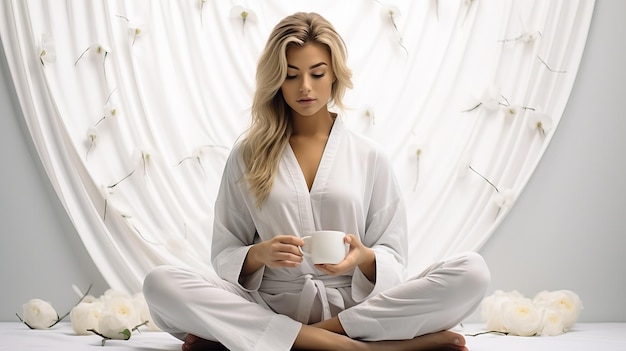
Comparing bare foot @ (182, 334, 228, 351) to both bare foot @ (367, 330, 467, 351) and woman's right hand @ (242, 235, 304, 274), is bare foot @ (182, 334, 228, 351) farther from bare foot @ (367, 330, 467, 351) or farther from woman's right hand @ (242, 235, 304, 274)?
bare foot @ (367, 330, 467, 351)

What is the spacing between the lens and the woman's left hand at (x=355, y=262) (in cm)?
213

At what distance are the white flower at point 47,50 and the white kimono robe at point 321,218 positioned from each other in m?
1.10

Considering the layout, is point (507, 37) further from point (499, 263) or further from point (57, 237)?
point (57, 237)

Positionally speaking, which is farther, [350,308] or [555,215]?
[555,215]

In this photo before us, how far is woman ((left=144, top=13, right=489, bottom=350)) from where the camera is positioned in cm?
218

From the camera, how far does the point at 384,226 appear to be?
95.9 inches

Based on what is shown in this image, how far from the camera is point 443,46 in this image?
3.28 m

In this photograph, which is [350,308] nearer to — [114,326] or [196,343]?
[196,343]

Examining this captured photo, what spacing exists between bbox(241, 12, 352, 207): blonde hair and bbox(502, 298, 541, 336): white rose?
3.10 ft

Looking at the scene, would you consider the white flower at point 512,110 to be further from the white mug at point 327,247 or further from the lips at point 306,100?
the white mug at point 327,247

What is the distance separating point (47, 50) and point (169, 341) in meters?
1.29

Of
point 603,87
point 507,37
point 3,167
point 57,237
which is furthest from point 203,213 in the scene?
point 603,87

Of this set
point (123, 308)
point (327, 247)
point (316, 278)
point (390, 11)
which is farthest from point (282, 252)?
point (390, 11)

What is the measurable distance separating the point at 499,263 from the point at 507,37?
888 mm
